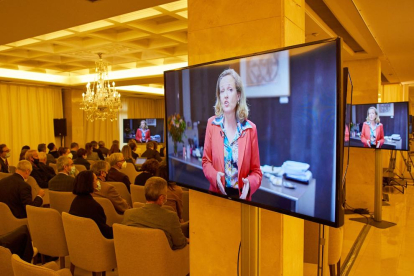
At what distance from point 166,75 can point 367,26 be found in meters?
3.36

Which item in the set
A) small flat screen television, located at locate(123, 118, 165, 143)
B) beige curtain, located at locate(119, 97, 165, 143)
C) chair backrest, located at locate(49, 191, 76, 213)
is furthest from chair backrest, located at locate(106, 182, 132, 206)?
beige curtain, located at locate(119, 97, 165, 143)

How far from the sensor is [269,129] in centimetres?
165

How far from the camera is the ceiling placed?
139 inches

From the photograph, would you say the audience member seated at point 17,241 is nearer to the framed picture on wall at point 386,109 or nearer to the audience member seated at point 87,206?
the audience member seated at point 87,206

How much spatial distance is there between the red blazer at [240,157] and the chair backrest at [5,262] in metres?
1.28

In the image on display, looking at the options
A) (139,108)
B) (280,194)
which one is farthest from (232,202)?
(139,108)

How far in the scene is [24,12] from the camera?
3438 millimetres

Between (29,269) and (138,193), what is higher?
(29,269)

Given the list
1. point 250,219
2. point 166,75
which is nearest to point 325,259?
point 250,219

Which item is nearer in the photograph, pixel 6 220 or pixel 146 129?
pixel 6 220

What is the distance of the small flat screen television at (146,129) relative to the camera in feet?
34.9

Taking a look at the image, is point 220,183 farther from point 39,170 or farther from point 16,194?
point 39,170

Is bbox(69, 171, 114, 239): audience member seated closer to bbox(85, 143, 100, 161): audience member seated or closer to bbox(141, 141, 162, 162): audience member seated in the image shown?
bbox(141, 141, 162, 162): audience member seated

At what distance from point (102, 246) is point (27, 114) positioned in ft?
30.3
